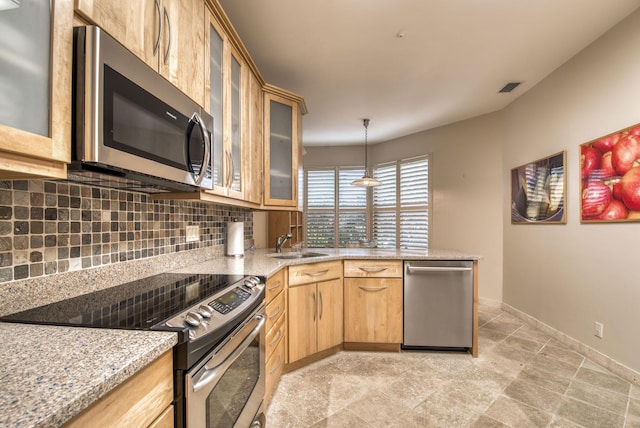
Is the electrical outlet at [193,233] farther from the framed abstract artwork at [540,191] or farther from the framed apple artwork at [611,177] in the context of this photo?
the framed abstract artwork at [540,191]

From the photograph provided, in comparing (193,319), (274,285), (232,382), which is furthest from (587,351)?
(193,319)

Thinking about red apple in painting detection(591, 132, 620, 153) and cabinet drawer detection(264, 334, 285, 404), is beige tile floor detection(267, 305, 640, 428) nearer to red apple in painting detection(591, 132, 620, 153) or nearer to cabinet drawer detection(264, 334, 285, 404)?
cabinet drawer detection(264, 334, 285, 404)

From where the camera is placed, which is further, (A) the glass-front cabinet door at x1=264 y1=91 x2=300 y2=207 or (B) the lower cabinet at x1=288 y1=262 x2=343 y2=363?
(A) the glass-front cabinet door at x1=264 y1=91 x2=300 y2=207

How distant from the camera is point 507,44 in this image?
258cm

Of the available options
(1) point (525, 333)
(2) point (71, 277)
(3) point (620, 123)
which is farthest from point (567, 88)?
(2) point (71, 277)

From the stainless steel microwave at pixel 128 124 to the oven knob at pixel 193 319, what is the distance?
20.2 inches

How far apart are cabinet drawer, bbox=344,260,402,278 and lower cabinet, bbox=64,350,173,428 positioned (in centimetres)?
193

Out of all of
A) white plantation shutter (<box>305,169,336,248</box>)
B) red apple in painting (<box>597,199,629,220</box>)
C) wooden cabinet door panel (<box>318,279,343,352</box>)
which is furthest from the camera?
white plantation shutter (<box>305,169,336,248</box>)

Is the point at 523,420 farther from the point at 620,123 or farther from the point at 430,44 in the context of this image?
the point at 430,44

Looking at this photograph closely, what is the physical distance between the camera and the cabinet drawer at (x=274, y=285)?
181 cm

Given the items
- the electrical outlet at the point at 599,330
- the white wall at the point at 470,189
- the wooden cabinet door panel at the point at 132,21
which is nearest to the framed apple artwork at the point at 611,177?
the electrical outlet at the point at 599,330

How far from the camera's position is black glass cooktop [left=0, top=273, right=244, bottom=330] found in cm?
88

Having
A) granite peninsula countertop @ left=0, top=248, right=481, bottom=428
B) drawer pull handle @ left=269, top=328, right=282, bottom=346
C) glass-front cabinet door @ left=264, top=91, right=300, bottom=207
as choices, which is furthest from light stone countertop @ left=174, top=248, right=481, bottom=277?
granite peninsula countertop @ left=0, top=248, right=481, bottom=428

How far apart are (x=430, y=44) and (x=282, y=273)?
2291mm
